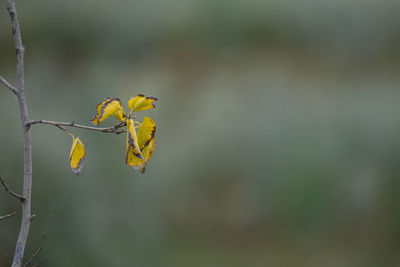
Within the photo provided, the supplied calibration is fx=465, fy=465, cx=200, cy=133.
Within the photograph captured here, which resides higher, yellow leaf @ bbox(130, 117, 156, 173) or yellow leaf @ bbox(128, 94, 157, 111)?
yellow leaf @ bbox(128, 94, 157, 111)

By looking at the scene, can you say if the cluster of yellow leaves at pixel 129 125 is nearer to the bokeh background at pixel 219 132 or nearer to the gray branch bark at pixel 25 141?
the gray branch bark at pixel 25 141

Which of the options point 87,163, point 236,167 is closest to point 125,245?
point 87,163

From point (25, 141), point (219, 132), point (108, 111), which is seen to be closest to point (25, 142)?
point (25, 141)

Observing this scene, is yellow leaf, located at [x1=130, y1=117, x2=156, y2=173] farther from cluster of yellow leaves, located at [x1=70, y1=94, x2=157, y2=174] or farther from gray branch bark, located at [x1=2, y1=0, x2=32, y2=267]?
gray branch bark, located at [x1=2, y1=0, x2=32, y2=267]

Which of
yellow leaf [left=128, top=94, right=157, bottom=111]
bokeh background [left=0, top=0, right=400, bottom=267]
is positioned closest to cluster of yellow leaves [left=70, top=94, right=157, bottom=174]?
yellow leaf [left=128, top=94, right=157, bottom=111]

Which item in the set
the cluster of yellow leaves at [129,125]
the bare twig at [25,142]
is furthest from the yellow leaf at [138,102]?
the bare twig at [25,142]

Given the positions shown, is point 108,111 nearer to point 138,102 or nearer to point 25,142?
point 138,102
